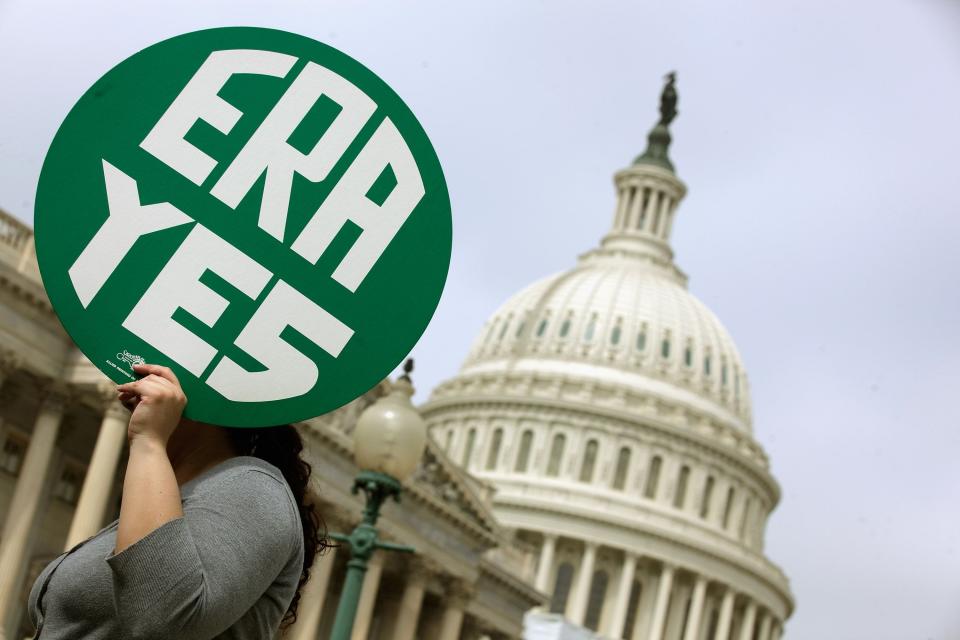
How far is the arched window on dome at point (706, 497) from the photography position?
108 metres

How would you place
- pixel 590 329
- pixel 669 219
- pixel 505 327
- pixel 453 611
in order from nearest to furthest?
1. pixel 453 611
2. pixel 590 329
3. pixel 505 327
4. pixel 669 219

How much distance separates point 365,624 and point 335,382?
50.0 m

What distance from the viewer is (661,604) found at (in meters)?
103

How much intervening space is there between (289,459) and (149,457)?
608 mm

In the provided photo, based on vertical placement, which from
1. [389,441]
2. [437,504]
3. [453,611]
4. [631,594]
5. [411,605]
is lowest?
[389,441]

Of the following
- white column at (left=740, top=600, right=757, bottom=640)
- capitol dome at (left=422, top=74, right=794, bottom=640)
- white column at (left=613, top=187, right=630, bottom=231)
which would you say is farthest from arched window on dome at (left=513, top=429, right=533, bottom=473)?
white column at (left=613, top=187, right=630, bottom=231)

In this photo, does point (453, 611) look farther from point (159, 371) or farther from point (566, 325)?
point (159, 371)

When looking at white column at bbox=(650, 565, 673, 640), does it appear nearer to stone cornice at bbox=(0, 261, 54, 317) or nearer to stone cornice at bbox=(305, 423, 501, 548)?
stone cornice at bbox=(305, 423, 501, 548)

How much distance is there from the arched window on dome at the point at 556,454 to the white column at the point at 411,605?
48886mm

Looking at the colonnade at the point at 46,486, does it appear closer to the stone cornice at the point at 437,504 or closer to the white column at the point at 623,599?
the stone cornice at the point at 437,504

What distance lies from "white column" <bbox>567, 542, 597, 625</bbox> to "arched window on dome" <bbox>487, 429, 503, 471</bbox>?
7349mm

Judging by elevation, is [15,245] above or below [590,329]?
below

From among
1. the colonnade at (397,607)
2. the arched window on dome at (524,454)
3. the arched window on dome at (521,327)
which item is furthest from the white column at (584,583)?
the colonnade at (397,607)

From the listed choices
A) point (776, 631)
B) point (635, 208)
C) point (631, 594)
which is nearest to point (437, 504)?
point (631, 594)
